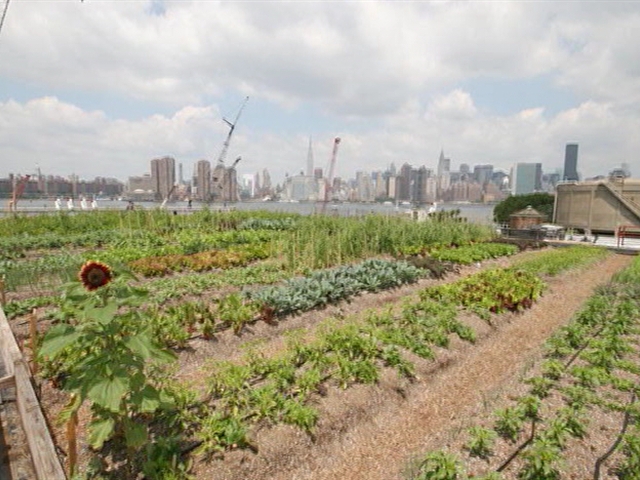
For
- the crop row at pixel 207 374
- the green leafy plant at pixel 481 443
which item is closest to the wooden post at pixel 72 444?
the crop row at pixel 207 374

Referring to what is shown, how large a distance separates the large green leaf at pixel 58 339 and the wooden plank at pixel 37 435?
0.82 m

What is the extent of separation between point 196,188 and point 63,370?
63.0 metres

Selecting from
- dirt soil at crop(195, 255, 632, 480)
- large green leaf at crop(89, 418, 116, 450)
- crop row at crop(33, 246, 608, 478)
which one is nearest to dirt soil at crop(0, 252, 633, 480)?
dirt soil at crop(195, 255, 632, 480)

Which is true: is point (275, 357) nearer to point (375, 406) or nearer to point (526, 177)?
point (375, 406)

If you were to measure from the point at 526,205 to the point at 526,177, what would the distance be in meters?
91.0

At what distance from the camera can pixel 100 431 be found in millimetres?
2697

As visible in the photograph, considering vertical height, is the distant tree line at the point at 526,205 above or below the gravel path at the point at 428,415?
above

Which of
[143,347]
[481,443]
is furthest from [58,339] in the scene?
[481,443]

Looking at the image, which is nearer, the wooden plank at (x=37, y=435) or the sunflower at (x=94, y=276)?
the sunflower at (x=94, y=276)

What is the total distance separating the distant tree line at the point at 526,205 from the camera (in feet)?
112

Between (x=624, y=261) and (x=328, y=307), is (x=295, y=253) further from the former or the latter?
(x=624, y=261)

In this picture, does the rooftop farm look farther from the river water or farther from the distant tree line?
the distant tree line

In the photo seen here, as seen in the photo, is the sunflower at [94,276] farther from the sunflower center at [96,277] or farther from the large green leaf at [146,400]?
the large green leaf at [146,400]

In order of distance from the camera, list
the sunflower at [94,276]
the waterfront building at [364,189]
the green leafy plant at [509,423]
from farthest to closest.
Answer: the waterfront building at [364,189]
the green leafy plant at [509,423]
the sunflower at [94,276]
